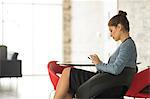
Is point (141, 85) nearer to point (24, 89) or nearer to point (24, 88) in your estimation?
point (24, 89)

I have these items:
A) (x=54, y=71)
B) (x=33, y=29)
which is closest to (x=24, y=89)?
(x=54, y=71)

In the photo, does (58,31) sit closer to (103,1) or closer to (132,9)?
(103,1)

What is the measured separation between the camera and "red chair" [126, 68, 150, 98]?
2.87m

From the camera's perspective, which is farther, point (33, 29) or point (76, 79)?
point (33, 29)

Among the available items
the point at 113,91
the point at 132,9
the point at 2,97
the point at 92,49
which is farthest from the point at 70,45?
the point at 113,91

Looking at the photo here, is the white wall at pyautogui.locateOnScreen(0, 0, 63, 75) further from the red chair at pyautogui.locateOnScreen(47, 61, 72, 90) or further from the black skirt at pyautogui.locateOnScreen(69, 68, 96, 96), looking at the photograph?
the black skirt at pyautogui.locateOnScreen(69, 68, 96, 96)

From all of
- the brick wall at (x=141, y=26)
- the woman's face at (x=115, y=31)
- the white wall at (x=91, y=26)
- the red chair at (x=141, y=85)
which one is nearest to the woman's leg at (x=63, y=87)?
the woman's face at (x=115, y=31)

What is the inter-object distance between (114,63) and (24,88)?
109 inches

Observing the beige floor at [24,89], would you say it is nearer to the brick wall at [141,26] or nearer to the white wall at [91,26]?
the white wall at [91,26]

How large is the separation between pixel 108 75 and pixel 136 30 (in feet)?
9.15

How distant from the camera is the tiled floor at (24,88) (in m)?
4.11

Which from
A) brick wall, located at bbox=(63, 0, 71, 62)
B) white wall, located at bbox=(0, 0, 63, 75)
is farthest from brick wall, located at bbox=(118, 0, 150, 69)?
white wall, located at bbox=(0, 0, 63, 75)

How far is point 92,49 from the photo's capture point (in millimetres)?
7027

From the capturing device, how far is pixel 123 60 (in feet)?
7.75
